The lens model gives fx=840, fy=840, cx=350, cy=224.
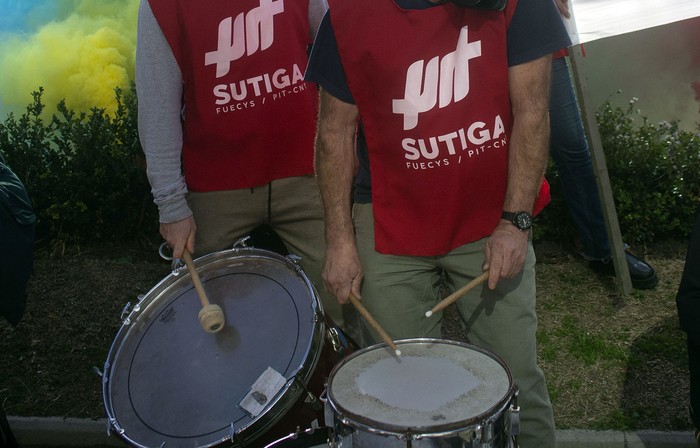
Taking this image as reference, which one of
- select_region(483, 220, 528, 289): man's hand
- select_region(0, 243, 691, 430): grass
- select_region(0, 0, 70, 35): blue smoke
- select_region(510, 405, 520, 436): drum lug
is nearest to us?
select_region(510, 405, 520, 436): drum lug

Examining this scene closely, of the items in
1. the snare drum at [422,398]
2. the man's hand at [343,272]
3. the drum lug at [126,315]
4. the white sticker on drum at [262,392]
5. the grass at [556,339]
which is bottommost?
the grass at [556,339]

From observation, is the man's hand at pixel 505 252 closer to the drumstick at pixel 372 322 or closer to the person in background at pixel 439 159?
the person in background at pixel 439 159

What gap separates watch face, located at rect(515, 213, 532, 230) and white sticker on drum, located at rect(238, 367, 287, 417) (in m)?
0.91

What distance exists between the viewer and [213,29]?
317 cm

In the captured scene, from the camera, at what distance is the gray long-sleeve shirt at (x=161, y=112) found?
10.3ft

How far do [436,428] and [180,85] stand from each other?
5.76 ft

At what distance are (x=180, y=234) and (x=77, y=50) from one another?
3045 millimetres

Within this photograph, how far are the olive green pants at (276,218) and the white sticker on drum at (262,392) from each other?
76cm

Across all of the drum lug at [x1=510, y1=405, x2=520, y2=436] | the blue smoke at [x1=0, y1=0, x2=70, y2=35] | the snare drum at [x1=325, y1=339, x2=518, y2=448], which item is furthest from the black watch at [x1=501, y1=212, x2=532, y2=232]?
the blue smoke at [x1=0, y1=0, x2=70, y2=35]

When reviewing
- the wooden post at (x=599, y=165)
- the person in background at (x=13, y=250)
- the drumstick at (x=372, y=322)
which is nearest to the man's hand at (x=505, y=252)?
the drumstick at (x=372, y=322)

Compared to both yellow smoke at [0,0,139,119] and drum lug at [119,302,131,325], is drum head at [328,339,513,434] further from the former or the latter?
yellow smoke at [0,0,139,119]

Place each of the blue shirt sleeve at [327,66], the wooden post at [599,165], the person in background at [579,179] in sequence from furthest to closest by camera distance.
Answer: the person in background at [579,179] → the wooden post at [599,165] → the blue shirt sleeve at [327,66]

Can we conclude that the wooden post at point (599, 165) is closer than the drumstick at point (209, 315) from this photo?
No

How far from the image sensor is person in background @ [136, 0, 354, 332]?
3.17 m
